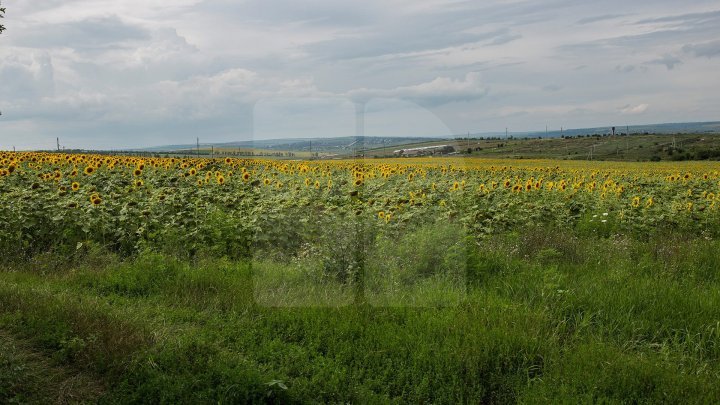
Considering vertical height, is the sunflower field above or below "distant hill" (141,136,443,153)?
below

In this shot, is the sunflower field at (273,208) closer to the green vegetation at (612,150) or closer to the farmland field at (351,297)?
the farmland field at (351,297)

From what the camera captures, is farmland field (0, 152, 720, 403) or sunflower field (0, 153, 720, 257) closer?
farmland field (0, 152, 720, 403)

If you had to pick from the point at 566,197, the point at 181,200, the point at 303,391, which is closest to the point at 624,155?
the point at 566,197

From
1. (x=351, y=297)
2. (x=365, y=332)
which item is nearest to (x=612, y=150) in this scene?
(x=351, y=297)

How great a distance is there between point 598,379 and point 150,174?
12.2 meters

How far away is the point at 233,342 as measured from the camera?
19.3 feet

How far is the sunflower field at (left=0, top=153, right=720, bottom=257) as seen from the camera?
9180 millimetres

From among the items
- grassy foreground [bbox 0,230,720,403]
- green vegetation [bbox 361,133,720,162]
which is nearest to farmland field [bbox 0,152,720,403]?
grassy foreground [bbox 0,230,720,403]

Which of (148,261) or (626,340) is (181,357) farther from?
(626,340)

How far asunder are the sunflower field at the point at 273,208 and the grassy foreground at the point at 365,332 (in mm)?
995

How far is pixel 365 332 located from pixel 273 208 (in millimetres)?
3849

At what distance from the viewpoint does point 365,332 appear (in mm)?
5941

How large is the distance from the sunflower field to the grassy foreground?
39.2 inches

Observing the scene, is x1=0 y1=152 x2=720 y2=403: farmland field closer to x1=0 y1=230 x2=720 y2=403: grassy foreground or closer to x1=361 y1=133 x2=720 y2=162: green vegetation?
x1=0 y1=230 x2=720 y2=403: grassy foreground
